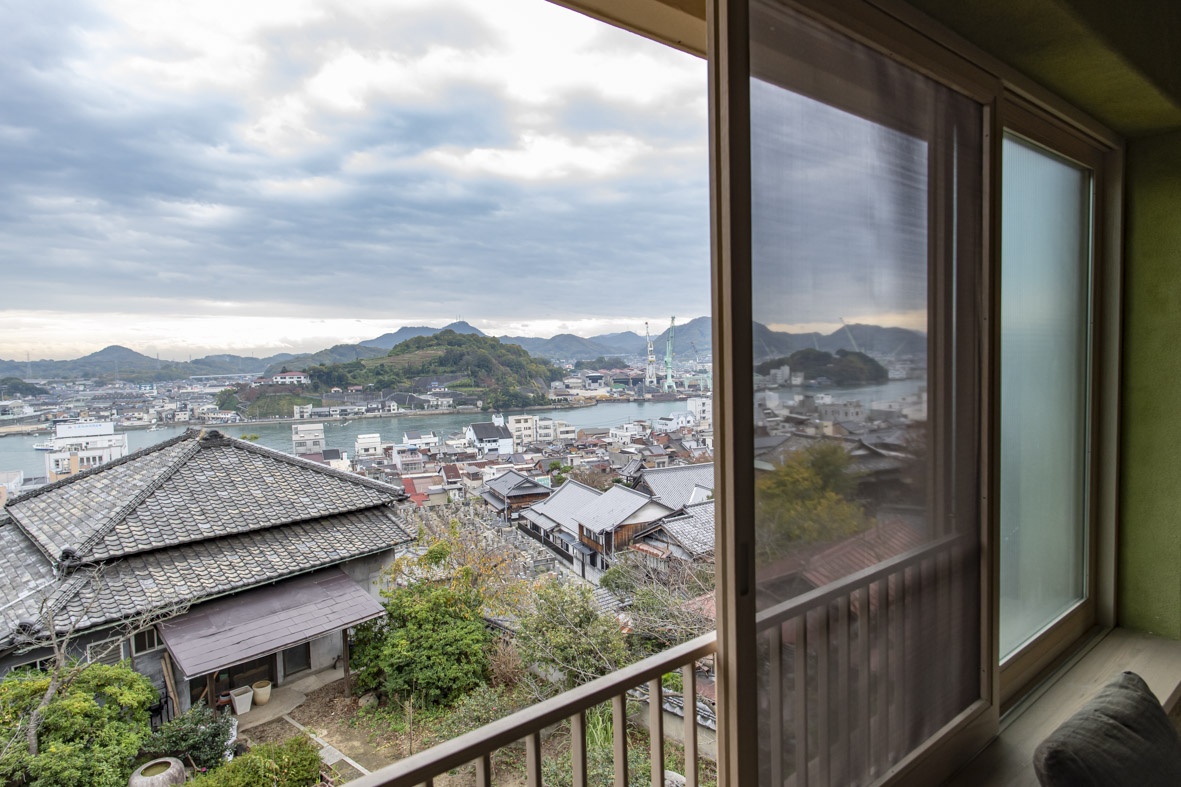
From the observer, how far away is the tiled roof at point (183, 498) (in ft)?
5.97

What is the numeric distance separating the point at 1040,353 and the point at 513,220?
2846mm

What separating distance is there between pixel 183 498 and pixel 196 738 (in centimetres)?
86

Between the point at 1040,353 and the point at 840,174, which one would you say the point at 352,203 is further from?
the point at 1040,353

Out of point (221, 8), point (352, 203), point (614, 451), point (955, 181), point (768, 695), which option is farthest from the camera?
point (614, 451)

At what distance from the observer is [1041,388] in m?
Answer: 1.93

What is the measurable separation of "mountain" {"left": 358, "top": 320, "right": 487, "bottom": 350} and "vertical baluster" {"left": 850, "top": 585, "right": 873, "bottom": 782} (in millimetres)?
2134

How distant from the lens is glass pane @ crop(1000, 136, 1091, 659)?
1.76m

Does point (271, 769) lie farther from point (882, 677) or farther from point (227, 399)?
point (882, 677)

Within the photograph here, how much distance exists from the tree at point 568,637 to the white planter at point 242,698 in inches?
52.1

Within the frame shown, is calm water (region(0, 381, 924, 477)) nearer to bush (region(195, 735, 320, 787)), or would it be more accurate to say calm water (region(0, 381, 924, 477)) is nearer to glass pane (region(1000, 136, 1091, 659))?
glass pane (region(1000, 136, 1091, 659))

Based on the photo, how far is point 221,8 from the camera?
6.59 feet

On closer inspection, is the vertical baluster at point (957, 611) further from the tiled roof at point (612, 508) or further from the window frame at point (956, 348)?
the tiled roof at point (612, 508)

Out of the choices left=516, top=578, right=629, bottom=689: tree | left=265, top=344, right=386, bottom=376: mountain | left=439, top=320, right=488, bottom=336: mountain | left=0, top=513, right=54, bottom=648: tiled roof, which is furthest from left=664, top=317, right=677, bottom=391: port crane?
left=0, top=513, right=54, bottom=648: tiled roof

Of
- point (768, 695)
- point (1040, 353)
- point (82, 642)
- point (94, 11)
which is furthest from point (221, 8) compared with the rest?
point (1040, 353)
